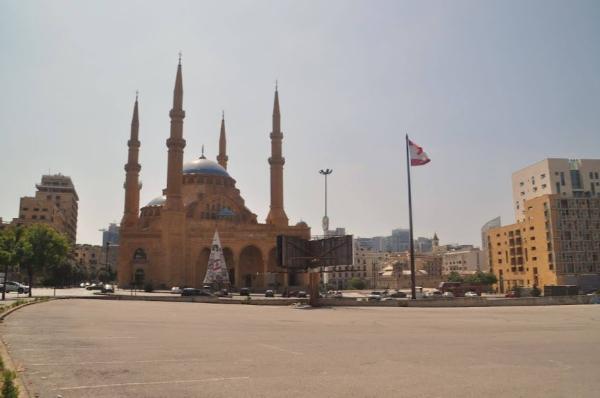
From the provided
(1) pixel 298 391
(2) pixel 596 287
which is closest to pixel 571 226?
(2) pixel 596 287

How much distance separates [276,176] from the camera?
6656 centimetres

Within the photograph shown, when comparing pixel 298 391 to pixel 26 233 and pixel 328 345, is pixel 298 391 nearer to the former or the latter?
pixel 328 345

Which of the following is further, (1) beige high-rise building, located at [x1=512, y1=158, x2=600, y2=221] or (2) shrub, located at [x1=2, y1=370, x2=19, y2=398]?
(1) beige high-rise building, located at [x1=512, y1=158, x2=600, y2=221]

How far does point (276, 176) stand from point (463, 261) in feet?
291

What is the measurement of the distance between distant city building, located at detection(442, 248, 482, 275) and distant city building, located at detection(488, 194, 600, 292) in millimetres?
55867

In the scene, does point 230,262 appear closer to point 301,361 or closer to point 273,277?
point 273,277

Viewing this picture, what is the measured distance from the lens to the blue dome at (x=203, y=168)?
73375mm

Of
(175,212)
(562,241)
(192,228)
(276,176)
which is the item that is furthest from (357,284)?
(175,212)

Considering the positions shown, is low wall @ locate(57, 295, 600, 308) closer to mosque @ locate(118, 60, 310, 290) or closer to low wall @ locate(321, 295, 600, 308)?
low wall @ locate(321, 295, 600, 308)

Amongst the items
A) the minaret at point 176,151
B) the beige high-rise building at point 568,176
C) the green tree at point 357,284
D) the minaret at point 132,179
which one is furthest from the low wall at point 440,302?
the green tree at point 357,284

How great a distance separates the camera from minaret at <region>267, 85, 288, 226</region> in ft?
217

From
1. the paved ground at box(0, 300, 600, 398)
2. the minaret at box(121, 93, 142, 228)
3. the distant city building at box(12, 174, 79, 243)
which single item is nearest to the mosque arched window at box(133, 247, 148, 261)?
the minaret at box(121, 93, 142, 228)

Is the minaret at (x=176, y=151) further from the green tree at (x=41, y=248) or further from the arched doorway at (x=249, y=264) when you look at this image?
the green tree at (x=41, y=248)

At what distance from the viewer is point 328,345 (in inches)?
479
